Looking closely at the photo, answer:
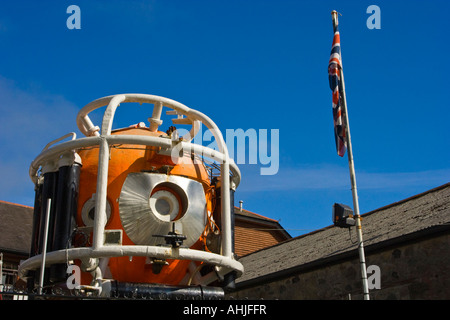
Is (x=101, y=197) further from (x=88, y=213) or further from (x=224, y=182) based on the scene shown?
(x=224, y=182)

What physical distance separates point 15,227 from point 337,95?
18.5 m

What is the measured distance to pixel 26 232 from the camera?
85.4 feet

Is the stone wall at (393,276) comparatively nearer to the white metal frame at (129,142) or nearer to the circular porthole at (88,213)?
the white metal frame at (129,142)

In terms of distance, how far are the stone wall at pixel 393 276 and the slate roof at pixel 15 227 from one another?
494 inches

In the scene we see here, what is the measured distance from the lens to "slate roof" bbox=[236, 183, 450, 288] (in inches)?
577

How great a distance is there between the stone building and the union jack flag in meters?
3.02

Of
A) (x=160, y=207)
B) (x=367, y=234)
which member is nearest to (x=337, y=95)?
(x=160, y=207)

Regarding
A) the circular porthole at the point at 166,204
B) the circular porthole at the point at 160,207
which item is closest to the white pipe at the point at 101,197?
the circular porthole at the point at 160,207

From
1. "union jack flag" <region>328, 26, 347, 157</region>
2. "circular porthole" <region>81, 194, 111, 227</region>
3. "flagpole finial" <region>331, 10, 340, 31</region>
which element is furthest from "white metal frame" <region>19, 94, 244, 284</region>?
"flagpole finial" <region>331, 10, 340, 31</region>

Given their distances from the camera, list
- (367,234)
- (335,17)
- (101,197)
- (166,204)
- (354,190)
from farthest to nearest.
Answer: (367,234), (335,17), (354,190), (166,204), (101,197)

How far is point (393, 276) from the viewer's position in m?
14.5

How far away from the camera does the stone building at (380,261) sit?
44.9ft

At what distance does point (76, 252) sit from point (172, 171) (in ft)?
8.21
